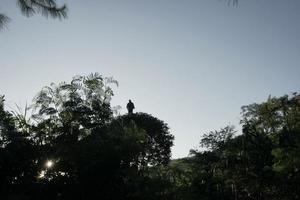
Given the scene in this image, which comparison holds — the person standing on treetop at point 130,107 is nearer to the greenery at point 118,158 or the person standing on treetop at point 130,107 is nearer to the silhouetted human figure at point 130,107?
the silhouetted human figure at point 130,107

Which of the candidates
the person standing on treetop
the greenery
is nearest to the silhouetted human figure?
the person standing on treetop

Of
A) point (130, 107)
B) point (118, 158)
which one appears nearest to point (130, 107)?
point (130, 107)

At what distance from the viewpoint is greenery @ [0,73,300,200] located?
2072cm

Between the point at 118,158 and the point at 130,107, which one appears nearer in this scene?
the point at 118,158

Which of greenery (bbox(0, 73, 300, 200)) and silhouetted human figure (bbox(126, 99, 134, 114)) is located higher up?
silhouetted human figure (bbox(126, 99, 134, 114))

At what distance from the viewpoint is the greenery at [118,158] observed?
68.0ft

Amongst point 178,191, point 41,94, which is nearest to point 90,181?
point 178,191

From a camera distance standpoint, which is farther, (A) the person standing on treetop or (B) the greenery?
(A) the person standing on treetop

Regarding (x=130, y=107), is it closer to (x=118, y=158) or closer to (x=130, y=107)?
Answer: (x=130, y=107)

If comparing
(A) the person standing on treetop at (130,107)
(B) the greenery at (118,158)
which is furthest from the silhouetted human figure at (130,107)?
(B) the greenery at (118,158)

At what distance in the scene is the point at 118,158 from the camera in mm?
21047

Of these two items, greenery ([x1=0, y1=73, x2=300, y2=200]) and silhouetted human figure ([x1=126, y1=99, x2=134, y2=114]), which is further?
silhouetted human figure ([x1=126, y1=99, x2=134, y2=114])

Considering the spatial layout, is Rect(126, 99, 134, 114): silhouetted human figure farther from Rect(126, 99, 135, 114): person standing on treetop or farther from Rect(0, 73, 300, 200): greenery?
Rect(0, 73, 300, 200): greenery

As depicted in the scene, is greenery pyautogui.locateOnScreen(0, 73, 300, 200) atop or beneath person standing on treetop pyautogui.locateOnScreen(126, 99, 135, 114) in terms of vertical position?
beneath
